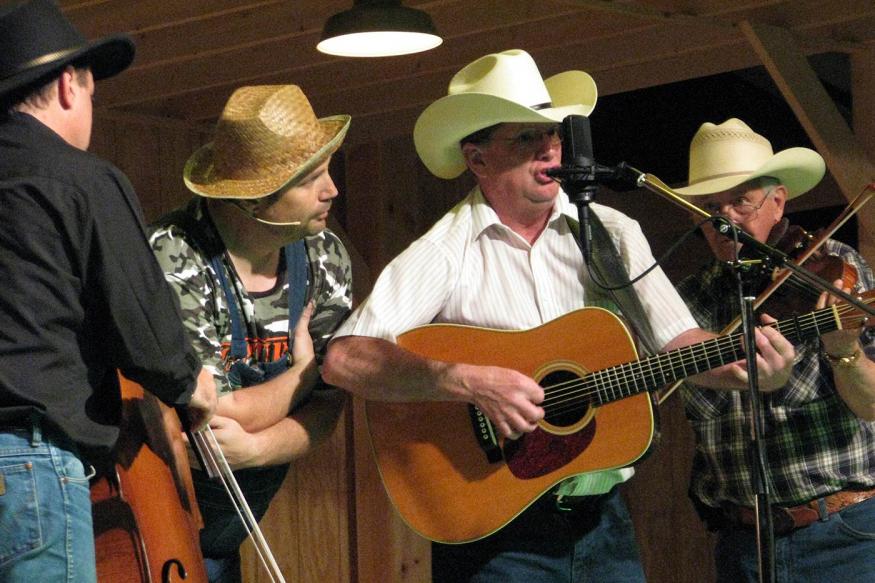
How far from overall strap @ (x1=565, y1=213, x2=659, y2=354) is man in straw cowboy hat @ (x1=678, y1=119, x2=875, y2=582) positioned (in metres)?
0.41

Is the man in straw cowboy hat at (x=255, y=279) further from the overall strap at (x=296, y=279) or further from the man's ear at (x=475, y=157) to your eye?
the man's ear at (x=475, y=157)

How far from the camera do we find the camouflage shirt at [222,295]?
151 inches

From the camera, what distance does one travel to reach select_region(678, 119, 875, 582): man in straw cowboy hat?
428 centimetres

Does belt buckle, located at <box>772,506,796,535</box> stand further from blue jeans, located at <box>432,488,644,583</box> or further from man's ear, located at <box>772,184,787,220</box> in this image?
man's ear, located at <box>772,184,787,220</box>

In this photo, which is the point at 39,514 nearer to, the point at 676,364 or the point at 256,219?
the point at 256,219

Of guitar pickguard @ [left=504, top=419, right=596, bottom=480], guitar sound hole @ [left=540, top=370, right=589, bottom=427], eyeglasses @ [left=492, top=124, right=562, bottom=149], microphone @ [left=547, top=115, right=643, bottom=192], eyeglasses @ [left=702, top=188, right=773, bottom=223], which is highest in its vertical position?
eyeglasses @ [left=492, top=124, right=562, bottom=149]

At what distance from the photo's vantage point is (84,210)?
3.04 m

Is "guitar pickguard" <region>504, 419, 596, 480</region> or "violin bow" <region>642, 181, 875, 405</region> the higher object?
"violin bow" <region>642, 181, 875, 405</region>

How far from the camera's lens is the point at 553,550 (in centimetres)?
393

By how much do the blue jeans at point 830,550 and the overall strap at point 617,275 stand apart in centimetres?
74

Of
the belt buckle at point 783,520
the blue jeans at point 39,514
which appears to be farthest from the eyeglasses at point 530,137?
the blue jeans at point 39,514

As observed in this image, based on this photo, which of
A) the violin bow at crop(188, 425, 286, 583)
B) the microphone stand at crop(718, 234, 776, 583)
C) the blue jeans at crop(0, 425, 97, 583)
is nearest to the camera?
the blue jeans at crop(0, 425, 97, 583)

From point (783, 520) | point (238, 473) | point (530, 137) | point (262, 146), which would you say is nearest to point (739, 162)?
point (530, 137)

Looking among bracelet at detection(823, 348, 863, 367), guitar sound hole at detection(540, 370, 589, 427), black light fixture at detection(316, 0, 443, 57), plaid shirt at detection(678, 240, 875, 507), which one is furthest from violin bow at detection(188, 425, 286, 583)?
black light fixture at detection(316, 0, 443, 57)
